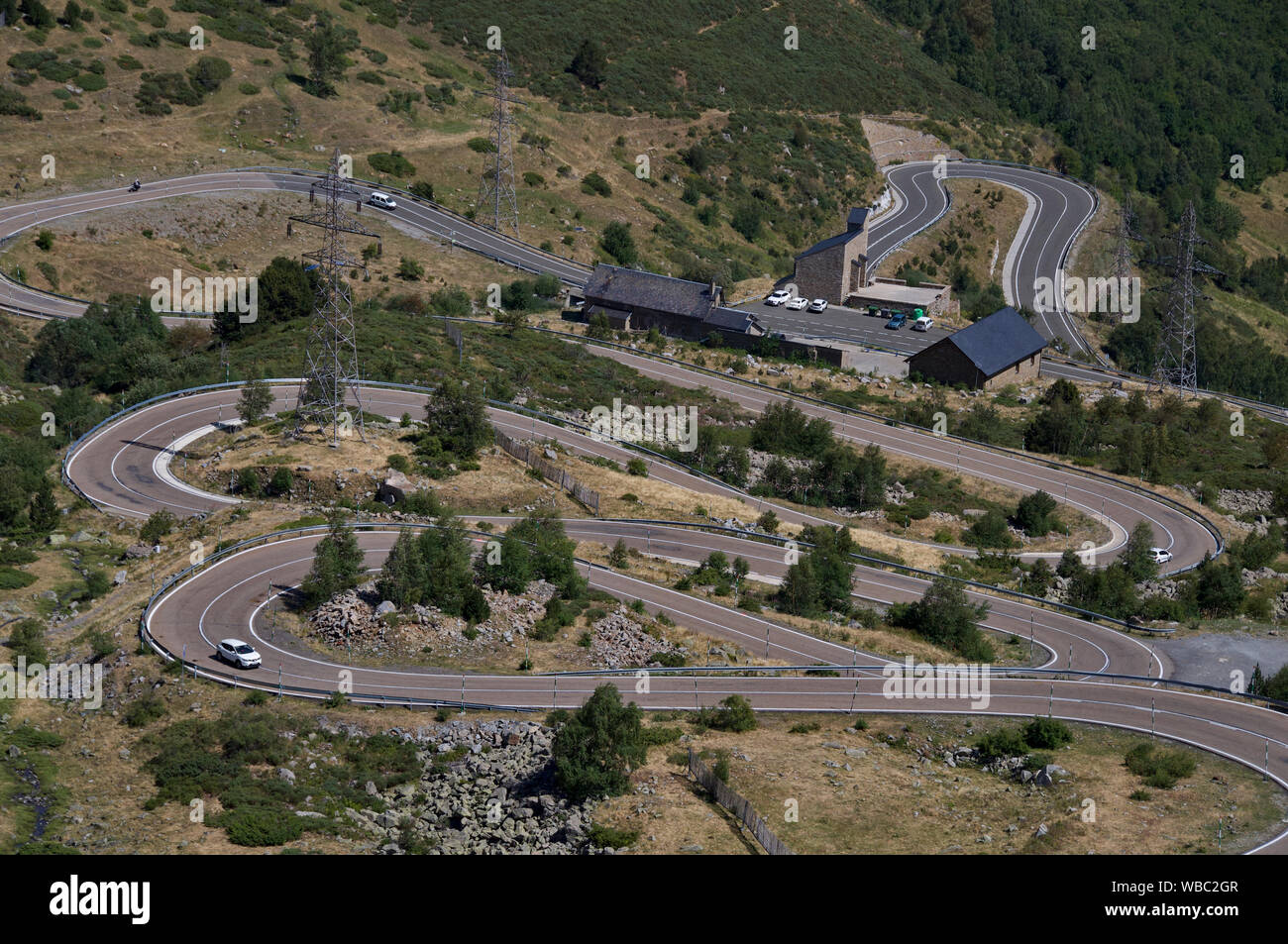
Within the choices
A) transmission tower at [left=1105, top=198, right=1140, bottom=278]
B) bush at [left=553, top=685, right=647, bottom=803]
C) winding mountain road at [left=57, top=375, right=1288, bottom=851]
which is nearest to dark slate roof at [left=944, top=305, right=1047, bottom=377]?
winding mountain road at [left=57, top=375, right=1288, bottom=851]

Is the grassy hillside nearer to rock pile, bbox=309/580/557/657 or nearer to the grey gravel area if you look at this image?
rock pile, bbox=309/580/557/657

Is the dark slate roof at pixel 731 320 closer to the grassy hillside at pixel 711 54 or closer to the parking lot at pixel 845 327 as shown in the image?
the parking lot at pixel 845 327

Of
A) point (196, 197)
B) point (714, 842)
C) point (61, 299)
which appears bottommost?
point (714, 842)

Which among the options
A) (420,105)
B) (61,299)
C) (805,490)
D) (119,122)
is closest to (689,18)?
(420,105)

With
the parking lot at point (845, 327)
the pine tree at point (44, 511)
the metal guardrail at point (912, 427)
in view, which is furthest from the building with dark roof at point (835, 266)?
the pine tree at point (44, 511)

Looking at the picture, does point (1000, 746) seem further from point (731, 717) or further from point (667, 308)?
point (667, 308)

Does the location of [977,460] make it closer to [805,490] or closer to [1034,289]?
[805,490]
